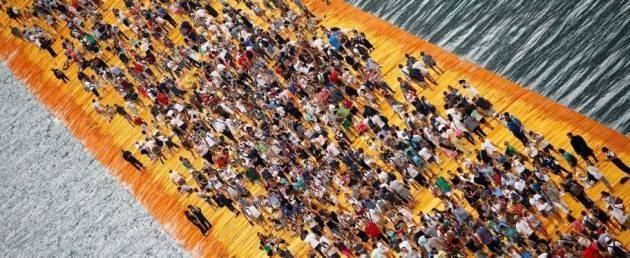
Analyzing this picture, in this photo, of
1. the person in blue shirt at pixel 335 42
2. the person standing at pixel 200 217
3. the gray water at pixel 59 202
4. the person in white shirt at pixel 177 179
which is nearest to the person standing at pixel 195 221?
the person standing at pixel 200 217

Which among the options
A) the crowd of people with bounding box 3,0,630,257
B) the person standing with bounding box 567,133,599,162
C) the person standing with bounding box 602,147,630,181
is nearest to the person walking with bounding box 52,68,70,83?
the crowd of people with bounding box 3,0,630,257

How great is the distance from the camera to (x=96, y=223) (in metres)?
29.6

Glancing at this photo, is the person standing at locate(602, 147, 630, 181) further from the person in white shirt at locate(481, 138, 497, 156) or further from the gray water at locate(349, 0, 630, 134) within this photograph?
the person in white shirt at locate(481, 138, 497, 156)

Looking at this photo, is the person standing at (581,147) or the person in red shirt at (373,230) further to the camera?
the person in red shirt at (373,230)

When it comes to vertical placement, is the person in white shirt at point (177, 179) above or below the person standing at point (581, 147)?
below

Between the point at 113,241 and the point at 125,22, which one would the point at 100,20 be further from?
the point at 113,241

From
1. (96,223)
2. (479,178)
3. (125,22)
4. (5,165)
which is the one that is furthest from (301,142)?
(5,165)

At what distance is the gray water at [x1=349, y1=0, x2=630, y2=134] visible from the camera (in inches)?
902

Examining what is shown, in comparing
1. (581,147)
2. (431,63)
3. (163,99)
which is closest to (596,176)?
(581,147)

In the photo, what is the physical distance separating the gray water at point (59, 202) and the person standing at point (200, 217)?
1.40m

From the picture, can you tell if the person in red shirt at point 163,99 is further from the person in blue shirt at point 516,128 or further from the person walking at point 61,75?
the person in blue shirt at point 516,128

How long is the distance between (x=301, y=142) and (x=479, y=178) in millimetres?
7693

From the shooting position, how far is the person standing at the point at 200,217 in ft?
89.4

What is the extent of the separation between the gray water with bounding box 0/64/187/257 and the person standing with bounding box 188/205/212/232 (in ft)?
4.60
